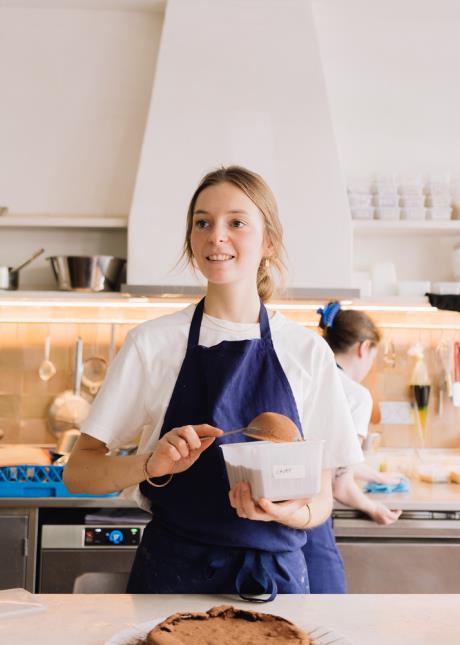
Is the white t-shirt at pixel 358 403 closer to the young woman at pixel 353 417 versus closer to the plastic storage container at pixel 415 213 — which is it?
the young woman at pixel 353 417

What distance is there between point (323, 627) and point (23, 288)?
2.66 meters

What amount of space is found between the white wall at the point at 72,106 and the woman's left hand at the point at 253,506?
7.82 feet

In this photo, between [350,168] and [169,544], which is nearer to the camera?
[169,544]

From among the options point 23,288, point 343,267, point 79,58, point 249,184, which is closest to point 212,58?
point 79,58

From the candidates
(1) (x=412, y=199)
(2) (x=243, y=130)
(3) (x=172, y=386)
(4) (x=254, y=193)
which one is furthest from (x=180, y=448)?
(1) (x=412, y=199)

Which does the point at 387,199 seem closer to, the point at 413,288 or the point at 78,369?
the point at 413,288

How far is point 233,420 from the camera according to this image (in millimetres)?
1625

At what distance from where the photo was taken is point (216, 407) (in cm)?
162

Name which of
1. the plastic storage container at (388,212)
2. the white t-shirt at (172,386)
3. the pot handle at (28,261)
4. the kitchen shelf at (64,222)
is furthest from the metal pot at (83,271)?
the white t-shirt at (172,386)

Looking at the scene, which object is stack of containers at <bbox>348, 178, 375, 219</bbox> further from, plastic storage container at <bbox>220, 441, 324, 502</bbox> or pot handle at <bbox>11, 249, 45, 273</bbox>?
plastic storage container at <bbox>220, 441, 324, 502</bbox>

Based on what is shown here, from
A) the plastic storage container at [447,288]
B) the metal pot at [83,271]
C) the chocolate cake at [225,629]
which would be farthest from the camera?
the plastic storage container at [447,288]

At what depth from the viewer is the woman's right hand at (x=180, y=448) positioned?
4.64ft

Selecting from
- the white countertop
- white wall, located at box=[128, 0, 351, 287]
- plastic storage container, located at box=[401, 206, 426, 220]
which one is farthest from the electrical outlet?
the white countertop

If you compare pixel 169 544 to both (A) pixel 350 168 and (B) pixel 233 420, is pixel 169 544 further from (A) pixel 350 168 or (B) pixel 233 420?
(A) pixel 350 168
